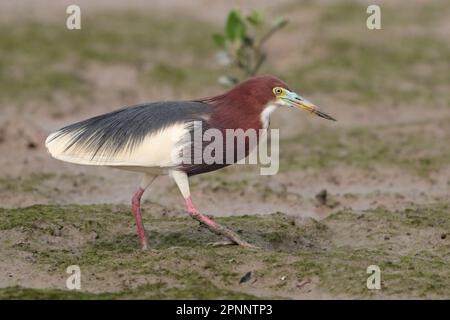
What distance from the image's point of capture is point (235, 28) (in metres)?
11.7

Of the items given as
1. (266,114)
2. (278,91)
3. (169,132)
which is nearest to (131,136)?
(169,132)

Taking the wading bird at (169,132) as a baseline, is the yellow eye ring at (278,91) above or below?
above

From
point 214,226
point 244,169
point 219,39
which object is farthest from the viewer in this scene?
point 219,39

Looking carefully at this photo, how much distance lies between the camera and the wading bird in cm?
699

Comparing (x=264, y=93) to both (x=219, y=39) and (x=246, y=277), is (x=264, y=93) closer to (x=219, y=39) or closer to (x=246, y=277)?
(x=246, y=277)

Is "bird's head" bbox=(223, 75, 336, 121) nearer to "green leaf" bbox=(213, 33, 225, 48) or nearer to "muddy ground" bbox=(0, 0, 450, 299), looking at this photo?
"muddy ground" bbox=(0, 0, 450, 299)

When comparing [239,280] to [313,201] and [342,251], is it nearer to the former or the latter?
[342,251]

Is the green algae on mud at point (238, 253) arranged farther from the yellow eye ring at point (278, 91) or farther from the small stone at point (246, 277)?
the yellow eye ring at point (278, 91)

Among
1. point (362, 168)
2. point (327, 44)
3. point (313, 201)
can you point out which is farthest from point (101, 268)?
point (327, 44)

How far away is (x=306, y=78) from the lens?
13.9m

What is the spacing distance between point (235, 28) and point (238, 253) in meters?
5.16

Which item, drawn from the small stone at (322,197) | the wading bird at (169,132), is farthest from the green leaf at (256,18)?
the wading bird at (169,132)

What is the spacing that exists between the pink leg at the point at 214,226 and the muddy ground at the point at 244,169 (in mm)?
137

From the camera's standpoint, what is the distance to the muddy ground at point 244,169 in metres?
6.73
